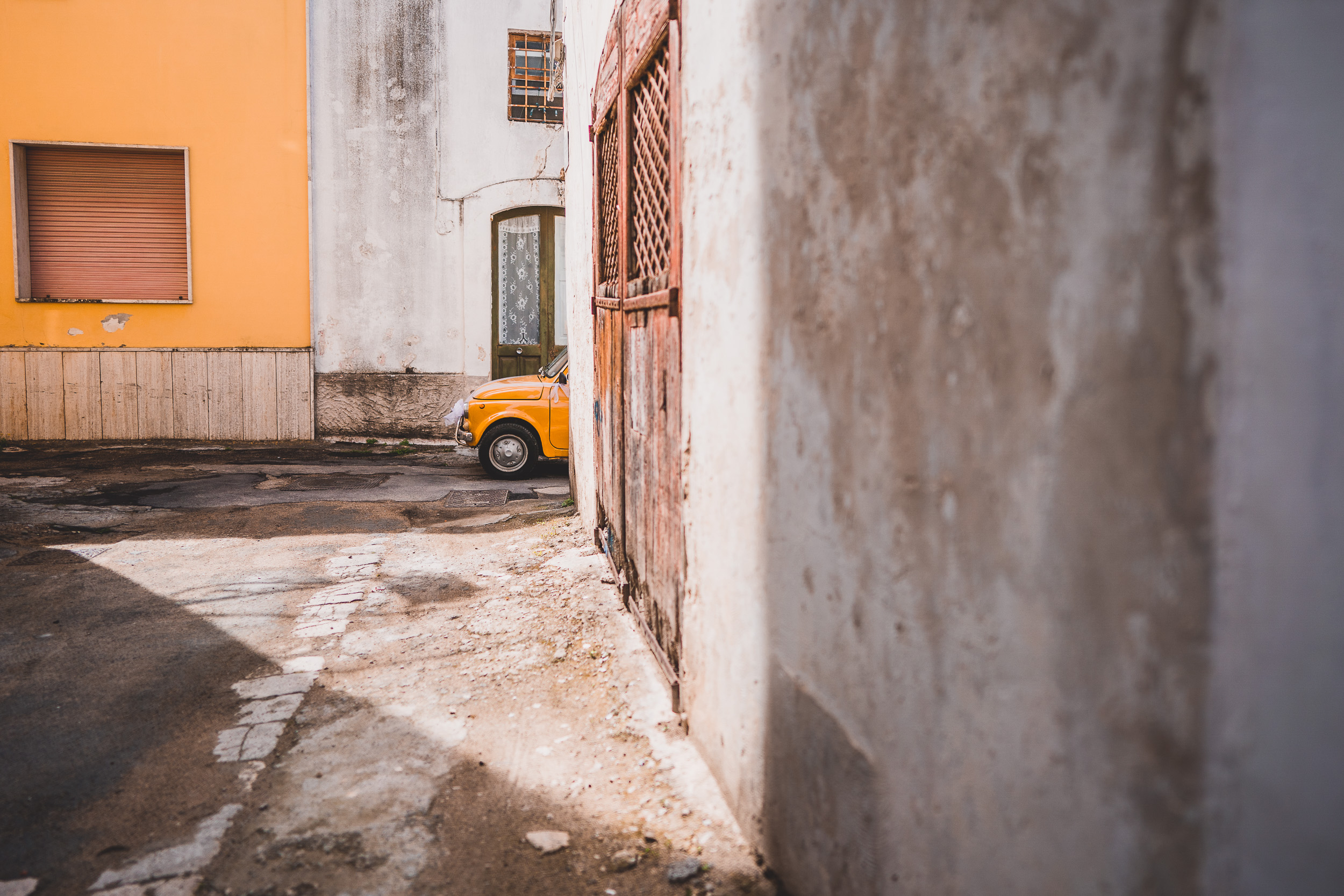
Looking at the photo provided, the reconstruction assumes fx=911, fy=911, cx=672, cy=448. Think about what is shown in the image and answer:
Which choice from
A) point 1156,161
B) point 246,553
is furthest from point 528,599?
point 1156,161

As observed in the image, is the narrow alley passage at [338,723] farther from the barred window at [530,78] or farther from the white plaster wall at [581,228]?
the barred window at [530,78]

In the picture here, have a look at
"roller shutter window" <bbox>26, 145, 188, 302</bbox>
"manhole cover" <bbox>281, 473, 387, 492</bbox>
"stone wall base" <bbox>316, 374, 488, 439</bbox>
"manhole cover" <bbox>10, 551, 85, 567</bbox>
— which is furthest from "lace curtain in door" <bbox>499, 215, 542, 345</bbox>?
"manhole cover" <bbox>10, 551, 85, 567</bbox>

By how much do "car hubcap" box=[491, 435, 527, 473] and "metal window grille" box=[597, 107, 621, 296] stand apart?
3994mm

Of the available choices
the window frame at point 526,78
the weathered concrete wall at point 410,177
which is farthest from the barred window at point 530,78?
the weathered concrete wall at point 410,177

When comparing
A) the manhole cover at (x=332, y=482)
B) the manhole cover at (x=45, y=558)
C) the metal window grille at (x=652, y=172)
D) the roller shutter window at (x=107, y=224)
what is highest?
the roller shutter window at (x=107, y=224)

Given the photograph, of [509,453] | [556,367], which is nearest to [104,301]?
[509,453]

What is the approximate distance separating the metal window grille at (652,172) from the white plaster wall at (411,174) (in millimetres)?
8311

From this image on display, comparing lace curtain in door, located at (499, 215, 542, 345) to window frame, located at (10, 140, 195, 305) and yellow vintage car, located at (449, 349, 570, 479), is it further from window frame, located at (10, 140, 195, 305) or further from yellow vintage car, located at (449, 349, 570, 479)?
window frame, located at (10, 140, 195, 305)

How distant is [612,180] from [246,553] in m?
3.28

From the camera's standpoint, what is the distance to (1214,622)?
2.96 feet

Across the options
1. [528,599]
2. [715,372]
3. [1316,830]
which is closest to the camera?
[1316,830]

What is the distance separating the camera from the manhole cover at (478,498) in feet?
25.2

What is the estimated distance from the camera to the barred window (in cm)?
1209

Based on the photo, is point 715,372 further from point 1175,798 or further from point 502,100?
point 502,100
